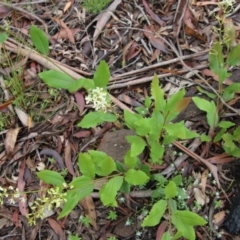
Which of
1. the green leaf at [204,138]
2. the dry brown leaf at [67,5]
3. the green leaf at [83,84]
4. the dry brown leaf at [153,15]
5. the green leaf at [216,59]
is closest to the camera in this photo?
the green leaf at [83,84]

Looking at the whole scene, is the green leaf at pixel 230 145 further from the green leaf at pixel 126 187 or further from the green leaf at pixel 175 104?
the green leaf at pixel 126 187

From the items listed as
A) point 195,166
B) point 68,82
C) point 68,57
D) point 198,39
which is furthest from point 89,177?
point 198,39

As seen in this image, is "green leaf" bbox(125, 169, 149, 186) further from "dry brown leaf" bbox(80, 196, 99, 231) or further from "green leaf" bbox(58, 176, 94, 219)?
"dry brown leaf" bbox(80, 196, 99, 231)

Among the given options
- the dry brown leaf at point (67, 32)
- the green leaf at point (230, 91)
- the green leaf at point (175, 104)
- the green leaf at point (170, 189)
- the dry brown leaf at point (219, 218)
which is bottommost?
the dry brown leaf at point (219, 218)

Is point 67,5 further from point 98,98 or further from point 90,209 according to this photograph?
point 90,209

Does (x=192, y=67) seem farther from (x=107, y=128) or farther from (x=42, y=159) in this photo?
(x=42, y=159)

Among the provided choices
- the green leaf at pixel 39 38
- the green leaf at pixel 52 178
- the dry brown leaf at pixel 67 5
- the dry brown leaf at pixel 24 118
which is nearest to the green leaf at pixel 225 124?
the green leaf at pixel 52 178

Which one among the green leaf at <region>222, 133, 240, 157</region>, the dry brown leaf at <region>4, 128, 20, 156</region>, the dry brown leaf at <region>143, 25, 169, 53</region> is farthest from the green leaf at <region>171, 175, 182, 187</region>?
the dry brown leaf at <region>4, 128, 20, 156</region>
